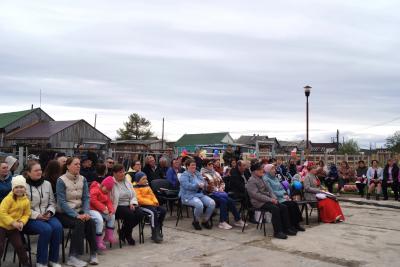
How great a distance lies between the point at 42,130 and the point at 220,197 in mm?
35286

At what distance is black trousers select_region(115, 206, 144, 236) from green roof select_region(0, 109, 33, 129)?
37262mm

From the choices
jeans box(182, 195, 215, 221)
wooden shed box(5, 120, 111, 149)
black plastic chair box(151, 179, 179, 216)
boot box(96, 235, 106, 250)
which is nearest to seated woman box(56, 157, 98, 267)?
boot box(96, 235, 106, 250)

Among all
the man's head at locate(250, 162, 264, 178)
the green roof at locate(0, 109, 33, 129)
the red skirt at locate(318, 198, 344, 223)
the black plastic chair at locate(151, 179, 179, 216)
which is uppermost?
the green roof at locate(0, 109, 33, 129)

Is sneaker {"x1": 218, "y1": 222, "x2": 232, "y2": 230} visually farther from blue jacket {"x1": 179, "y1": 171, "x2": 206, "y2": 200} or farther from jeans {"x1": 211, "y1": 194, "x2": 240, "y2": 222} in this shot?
blue jacket {"x1": 179, "y1": 171, "x2": 206, "y2": 200}

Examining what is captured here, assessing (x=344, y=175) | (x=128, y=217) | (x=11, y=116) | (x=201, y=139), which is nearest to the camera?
(x=128, y=217)

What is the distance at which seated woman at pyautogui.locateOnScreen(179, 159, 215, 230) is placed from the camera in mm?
7632

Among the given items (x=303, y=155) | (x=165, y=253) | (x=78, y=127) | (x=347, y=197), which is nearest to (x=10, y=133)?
(x=78, y=127)

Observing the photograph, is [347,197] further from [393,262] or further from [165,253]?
[165,253]

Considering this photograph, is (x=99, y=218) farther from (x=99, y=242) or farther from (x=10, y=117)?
(x=10, y=117)

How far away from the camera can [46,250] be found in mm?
5016

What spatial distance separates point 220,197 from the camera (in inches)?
316

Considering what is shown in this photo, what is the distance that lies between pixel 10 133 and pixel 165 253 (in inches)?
1484

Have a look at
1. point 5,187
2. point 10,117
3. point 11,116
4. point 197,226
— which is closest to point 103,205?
point 5,187

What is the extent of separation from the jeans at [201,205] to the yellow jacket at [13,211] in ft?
10.5
